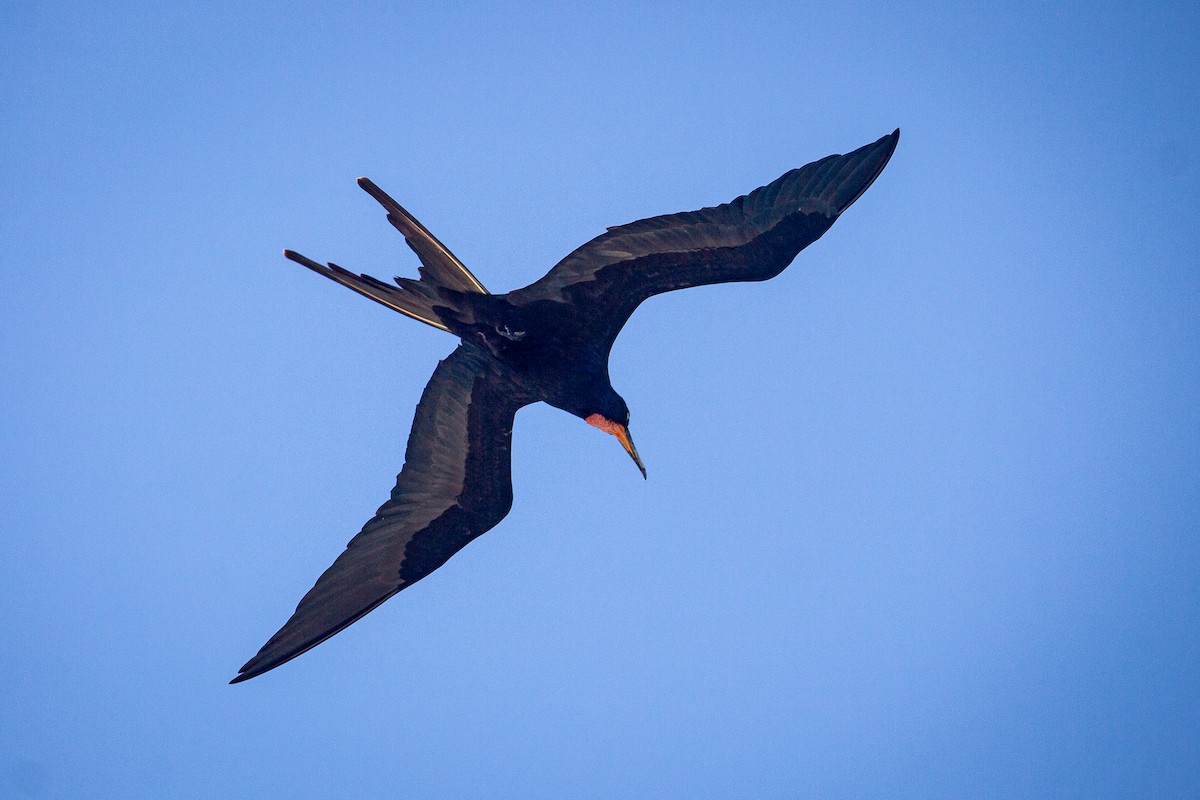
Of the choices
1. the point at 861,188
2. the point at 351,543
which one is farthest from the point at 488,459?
the point at 861,188

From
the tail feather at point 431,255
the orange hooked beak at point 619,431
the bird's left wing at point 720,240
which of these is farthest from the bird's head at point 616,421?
the tail feather at point 431,255

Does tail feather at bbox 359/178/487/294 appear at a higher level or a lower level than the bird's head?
higher

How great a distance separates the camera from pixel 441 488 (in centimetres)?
806

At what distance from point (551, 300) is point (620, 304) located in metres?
0.50

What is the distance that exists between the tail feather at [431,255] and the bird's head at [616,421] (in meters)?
1.21

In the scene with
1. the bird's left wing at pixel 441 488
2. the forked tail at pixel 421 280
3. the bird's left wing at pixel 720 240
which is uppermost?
the bird's left wing at pixel 720 240

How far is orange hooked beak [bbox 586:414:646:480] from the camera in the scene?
7.89m

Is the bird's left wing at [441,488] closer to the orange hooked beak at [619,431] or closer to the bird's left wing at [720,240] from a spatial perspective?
the orange hooked beak at [619,431]

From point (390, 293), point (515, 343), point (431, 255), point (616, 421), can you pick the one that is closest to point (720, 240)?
point (616, 421)

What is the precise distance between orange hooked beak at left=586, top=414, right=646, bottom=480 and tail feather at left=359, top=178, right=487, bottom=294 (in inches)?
49.6

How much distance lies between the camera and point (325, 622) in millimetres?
7348

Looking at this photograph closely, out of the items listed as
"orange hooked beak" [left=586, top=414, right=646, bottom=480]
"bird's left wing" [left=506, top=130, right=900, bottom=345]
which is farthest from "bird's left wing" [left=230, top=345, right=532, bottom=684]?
"bird's left wing" [left=506, top=130, right=900, bottom=345]

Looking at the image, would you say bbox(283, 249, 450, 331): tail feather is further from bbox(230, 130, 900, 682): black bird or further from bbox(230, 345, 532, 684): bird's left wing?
bbox(230, 345, 532, 684): bird's left wing

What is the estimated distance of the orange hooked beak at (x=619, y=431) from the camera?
7.89 meters
